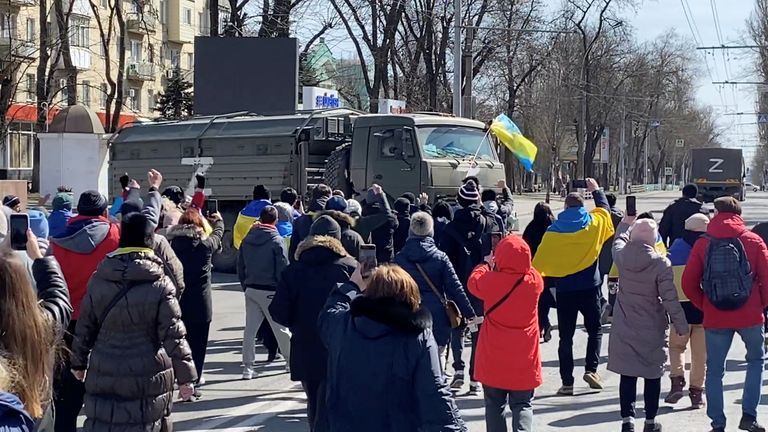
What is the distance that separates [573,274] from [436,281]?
2.00 meters

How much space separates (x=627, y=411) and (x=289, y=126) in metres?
12.4

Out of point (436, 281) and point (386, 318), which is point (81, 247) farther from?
point (386, 318)

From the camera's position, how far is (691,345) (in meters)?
9.11

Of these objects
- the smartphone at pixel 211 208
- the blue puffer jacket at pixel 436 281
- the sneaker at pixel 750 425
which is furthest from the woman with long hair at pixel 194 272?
the sneaker at pixel 750 425

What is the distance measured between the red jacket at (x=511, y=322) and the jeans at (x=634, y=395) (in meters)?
1.21

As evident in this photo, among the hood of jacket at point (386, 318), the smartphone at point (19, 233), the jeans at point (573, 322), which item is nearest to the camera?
the hood of jacket at point (386, 318)

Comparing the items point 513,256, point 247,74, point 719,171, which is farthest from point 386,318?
point 719,171

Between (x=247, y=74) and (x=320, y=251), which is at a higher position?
(x=247, y=74)

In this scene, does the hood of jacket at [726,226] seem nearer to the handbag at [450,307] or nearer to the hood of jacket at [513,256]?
the hood of jacket at [513,256]

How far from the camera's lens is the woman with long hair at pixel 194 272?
9.02m

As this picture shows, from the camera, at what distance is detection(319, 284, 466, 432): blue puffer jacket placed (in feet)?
14.8

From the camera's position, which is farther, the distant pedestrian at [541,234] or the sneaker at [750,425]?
the distant pedestrian at [541,234]

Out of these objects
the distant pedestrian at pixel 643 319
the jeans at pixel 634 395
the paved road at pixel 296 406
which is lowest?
the paved road at pixel 296 406

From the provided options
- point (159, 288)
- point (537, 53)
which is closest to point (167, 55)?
point (537, 53)
